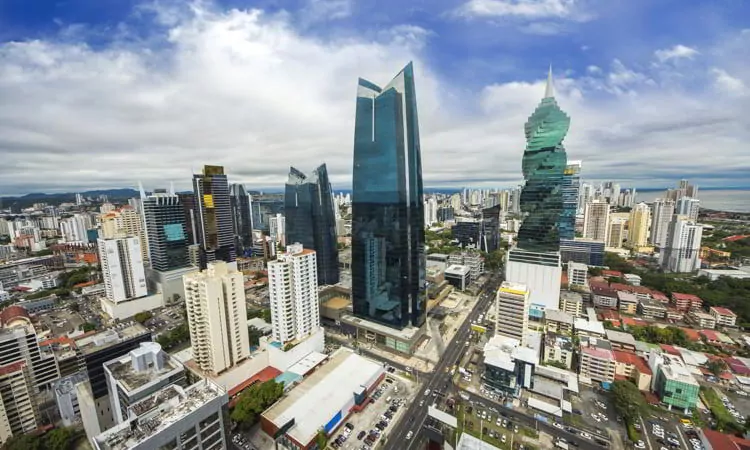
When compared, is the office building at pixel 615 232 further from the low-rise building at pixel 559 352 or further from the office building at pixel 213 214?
the office building at pixel 213 214

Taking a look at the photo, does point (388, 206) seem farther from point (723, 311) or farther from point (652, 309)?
point (723, 311)

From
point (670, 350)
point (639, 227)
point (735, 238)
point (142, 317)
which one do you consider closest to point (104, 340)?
point (142, 317)

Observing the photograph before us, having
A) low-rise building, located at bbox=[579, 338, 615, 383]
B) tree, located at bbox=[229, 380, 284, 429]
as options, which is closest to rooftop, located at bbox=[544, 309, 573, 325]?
low-rise building, located at bbox=[579, 338, 615, 383]

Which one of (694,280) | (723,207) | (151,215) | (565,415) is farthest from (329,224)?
(723,207)

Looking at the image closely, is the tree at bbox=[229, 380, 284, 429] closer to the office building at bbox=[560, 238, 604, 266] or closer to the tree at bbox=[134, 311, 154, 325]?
the tree at bbox=[134, 311, 154, 325]

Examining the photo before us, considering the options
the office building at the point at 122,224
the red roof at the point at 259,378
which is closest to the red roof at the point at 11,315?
the red roof at the point at 259,378
